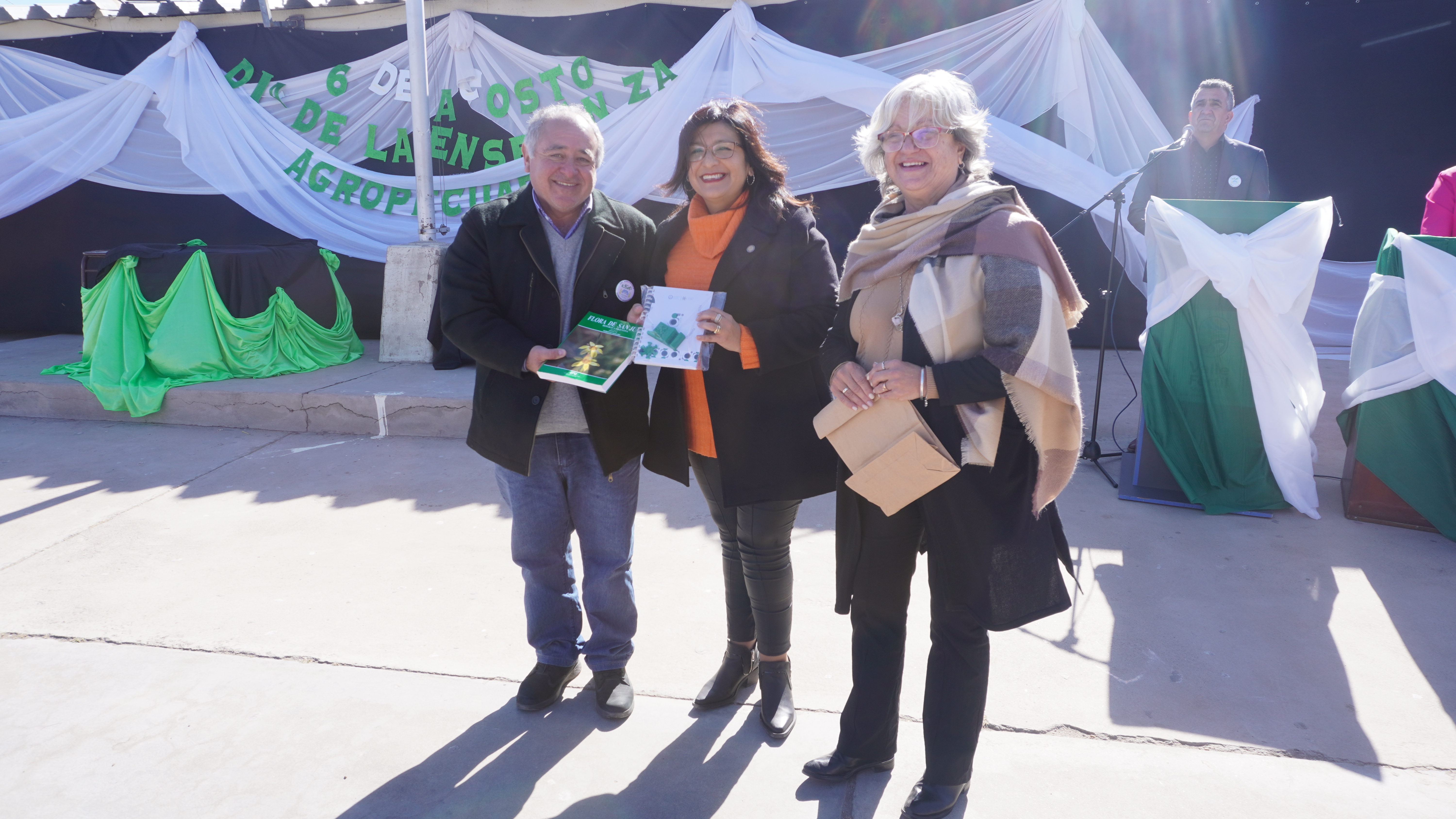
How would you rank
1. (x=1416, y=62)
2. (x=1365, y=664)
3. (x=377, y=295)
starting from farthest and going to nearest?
(x=377, y=295) < (x=1416, y=62) < (x=1365, y=664)

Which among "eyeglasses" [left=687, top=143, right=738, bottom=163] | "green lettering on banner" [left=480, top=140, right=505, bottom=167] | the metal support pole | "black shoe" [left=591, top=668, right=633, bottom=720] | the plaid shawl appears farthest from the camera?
"green lettering on banner" [left=480, top=140, right=505, bottom=167]

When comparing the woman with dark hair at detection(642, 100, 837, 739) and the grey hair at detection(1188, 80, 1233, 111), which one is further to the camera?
the grey hair at detection(1188, 80, 1233, 111)

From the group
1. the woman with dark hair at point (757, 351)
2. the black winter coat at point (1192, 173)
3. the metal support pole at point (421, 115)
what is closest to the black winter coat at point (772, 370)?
the woman with dark hair at point (757, 351)

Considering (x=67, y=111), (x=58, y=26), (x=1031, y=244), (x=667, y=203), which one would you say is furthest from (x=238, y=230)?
(x=1031, y=244)

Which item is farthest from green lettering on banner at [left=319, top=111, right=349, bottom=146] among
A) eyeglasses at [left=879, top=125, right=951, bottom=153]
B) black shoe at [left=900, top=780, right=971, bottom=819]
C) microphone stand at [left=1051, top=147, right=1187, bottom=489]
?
black shoe at [left=900, top=780, right=971, bottom=819]

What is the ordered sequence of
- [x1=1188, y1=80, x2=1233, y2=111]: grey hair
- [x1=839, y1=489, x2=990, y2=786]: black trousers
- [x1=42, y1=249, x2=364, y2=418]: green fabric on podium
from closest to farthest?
[x1=839, y1=489, x2=990, y2=786]: black trousers → [x1=1188, y1=80, x2=1233, y2=111]: grey hair → [x1=42, y1=249, x2=364, y2=418]: green fabric on podium

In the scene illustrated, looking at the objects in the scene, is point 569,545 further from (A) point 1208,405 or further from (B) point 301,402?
(B) point 301,402

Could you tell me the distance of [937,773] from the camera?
208 centimetres

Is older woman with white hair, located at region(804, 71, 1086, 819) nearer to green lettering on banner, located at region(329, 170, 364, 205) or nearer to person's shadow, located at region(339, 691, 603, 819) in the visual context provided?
person's shadow, located at region(339, 691, 603, 819)

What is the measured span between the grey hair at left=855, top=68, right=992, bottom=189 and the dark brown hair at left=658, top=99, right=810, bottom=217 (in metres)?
0.35

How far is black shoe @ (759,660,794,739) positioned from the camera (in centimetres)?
245

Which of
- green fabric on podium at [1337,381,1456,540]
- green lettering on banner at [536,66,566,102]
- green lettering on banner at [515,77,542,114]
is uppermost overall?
green lettering on banner at [536,66,566,102]

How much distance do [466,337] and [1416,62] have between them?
721cm

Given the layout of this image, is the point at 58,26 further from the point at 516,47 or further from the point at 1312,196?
the point at 1312,196
